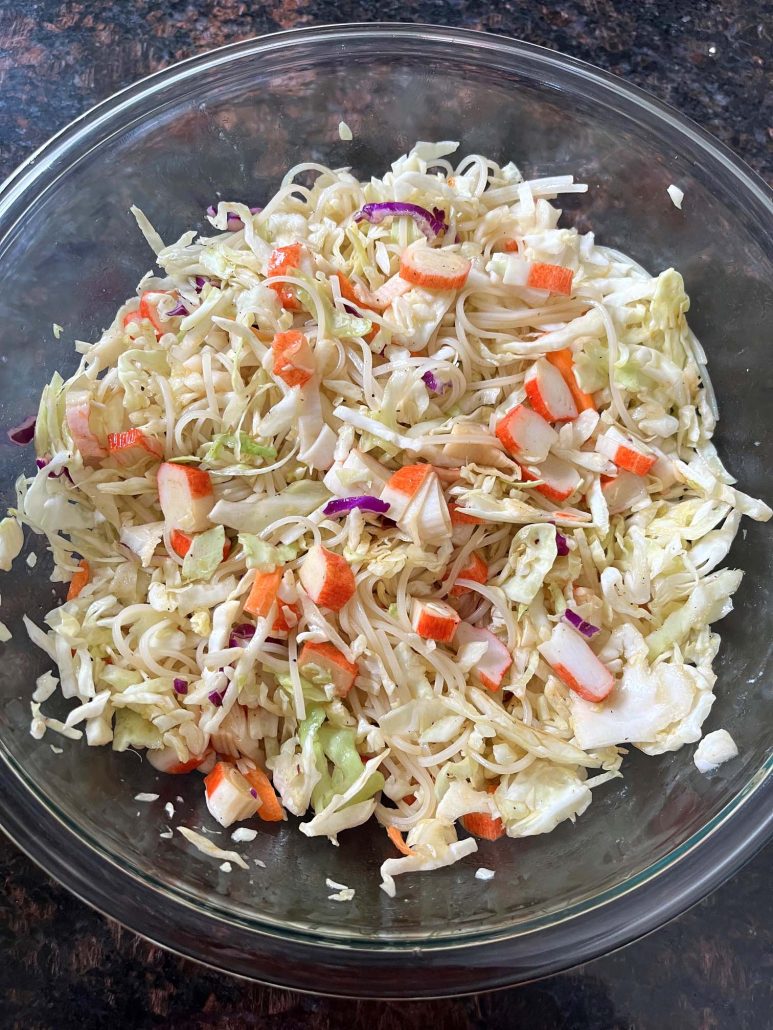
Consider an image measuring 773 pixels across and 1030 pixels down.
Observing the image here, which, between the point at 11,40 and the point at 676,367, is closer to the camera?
the point at 676,367

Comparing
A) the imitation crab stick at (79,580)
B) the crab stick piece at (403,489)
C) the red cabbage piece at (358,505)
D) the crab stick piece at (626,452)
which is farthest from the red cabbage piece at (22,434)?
the crab stick piece at (626,452)

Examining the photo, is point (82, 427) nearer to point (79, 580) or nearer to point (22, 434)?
point (22, 434)

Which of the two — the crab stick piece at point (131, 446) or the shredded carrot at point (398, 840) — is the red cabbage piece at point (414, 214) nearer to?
the crab stick piece at point (131, 446)

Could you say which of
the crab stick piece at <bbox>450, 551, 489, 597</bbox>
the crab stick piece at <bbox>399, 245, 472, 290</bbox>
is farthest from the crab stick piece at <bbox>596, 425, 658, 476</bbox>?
the crab stick piece at <bbox>399, 245, 472, 290</bbox>

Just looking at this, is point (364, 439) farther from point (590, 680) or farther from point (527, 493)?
point (590, 680)

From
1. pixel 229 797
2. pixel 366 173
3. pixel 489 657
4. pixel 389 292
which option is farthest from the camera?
pixel 366 173

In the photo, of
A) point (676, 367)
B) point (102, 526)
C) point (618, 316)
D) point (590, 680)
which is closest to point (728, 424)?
point (676, 367)

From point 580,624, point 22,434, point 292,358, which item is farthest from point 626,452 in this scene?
point 22,434
